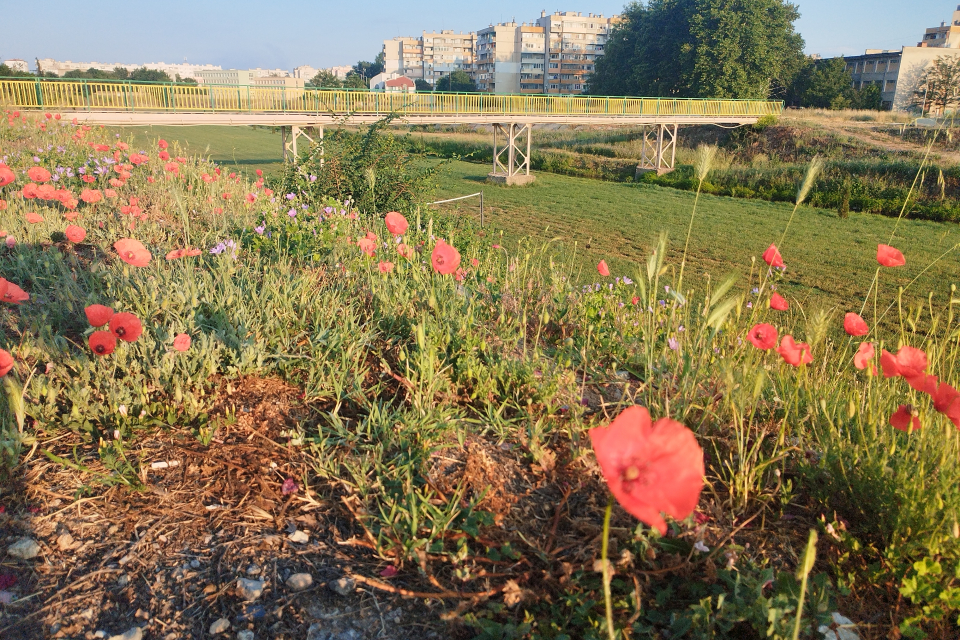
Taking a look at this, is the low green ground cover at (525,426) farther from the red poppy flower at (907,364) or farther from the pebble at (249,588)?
the pebble at (249,588)

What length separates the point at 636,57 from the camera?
4569 cm

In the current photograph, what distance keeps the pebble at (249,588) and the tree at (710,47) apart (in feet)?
143

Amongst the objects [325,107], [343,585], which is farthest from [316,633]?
[325,107]

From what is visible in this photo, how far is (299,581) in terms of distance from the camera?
1646 millimetres

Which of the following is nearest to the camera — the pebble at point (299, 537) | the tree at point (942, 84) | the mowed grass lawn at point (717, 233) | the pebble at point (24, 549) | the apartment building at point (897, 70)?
the pebble at point (24, 549)

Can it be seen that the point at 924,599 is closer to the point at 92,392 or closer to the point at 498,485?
the point at 498,485


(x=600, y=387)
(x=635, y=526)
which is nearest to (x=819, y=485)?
(x=635, y=526)

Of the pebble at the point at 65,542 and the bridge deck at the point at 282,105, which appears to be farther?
the bridge deck at the point at 282,105

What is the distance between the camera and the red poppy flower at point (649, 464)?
968mm

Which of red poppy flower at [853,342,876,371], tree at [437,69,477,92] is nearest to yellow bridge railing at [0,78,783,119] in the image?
red poppy flower at [853,342,876,371]

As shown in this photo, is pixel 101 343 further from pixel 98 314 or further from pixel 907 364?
pixel 907 364

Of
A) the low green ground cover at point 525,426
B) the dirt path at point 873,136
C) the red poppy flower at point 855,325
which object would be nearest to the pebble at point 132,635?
the low green ground cover at point 525,426

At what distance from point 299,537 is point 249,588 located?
20 cm

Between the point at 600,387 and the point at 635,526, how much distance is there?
Answer: 0.91 meters
